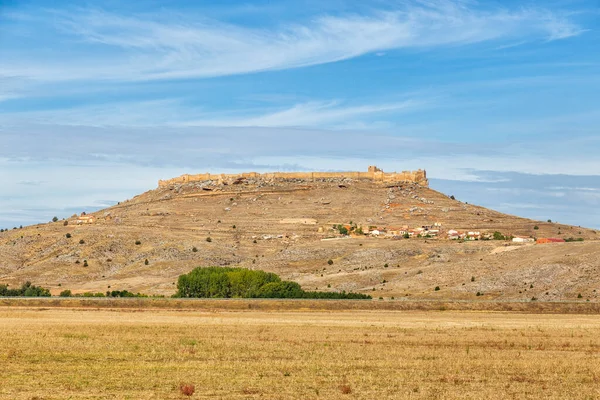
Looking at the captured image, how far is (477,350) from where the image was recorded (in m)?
36.7

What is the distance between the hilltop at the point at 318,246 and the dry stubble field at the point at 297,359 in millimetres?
45198

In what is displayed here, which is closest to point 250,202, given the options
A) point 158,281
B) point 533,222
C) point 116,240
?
point 116,240

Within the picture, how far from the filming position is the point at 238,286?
299 ft

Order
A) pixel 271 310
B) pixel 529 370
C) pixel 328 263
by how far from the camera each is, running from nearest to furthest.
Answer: pixel 529 370 < pixel 271 310 < pixel 328 263

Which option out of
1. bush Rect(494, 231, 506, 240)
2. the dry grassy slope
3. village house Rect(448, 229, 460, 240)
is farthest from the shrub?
bush Rect(494, 231, 506, 240)

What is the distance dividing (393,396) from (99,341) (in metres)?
17.4

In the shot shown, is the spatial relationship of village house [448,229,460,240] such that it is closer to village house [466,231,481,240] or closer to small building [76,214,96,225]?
village house [466,231,481,240]

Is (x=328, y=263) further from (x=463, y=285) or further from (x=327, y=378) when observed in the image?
(x=327, y=378)

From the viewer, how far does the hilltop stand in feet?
338

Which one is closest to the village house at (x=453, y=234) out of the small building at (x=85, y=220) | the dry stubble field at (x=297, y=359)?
the small building at (x=85, y=220)

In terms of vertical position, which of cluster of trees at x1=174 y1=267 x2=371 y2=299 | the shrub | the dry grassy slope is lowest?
the shrub

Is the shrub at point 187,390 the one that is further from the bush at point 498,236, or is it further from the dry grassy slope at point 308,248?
the bush at point 498,236

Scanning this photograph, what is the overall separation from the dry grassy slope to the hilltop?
0.25m

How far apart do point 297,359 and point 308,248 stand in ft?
360
